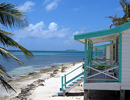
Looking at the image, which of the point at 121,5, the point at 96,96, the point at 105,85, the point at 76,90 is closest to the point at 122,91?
the point at 105,85

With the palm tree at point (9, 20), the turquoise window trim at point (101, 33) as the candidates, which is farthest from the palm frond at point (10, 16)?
the turquoise window trim at point (101, 33)

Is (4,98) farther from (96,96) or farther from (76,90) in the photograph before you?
(96,96)

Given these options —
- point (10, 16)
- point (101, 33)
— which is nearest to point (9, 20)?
point (10, 16)

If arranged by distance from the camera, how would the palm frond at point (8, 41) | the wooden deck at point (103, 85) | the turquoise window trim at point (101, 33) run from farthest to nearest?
the wooden deck at point (103, 85) < the turquoise window trim at point (101, 33) < the palm frond at point (8, 41)

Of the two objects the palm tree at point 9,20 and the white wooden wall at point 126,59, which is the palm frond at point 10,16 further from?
the white wooden wall at point 126,59

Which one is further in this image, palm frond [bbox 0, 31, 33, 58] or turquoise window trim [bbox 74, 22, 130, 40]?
turquoise window trim [bbox 74, 22, 130, 40]

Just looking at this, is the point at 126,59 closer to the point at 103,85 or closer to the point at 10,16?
the point at 103,85

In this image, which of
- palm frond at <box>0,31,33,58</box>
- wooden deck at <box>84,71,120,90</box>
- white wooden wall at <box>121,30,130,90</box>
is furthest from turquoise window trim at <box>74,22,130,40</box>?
palm frond at <box>0,31,33,58</box>

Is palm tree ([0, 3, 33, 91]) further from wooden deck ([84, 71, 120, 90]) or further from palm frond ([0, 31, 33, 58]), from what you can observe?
wooden deck ([84, 71, 120, 90])

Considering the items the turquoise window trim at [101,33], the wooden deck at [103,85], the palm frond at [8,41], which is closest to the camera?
the palm frond at [8,41]

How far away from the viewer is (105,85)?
780cm

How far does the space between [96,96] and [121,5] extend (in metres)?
12.9

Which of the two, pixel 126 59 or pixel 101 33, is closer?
pixel 126 59

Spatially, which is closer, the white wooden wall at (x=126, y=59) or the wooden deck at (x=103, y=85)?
the white wooden wall at (x=126, y=59)
